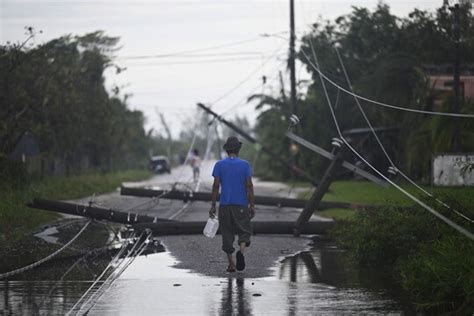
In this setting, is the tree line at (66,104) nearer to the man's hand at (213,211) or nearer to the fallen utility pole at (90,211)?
the fallen utility pole at (90,211)

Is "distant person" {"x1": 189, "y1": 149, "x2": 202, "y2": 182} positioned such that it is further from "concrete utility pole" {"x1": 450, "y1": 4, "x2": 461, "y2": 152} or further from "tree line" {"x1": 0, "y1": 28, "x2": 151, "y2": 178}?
"concrete utility pole" {"x1": 450, "y1": 4, "x2": 461, "y2": 152}

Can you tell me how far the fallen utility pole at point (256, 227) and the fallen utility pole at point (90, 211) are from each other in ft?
1.28

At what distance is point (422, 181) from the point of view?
35.7 m

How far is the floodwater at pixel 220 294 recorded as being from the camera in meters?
10.4

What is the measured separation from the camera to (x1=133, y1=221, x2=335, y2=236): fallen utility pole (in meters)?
19.9

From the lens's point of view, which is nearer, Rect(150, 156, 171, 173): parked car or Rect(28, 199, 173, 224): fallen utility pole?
Rect(28, 199, 173, 224): fallen utility pole

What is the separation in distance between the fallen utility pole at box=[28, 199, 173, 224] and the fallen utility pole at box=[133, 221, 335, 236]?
0.39 metres

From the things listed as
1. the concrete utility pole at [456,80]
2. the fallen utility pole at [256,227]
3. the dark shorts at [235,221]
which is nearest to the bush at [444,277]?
the dark shorts at [235,221]

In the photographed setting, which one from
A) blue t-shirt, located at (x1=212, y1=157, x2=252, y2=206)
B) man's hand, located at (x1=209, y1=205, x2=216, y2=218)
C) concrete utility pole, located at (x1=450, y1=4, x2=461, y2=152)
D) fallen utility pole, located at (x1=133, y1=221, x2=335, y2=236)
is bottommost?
fallen utility pole, located at (x1=133, y1=221, x2=335, y2=236)

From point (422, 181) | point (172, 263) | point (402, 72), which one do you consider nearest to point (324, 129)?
point (402, 72)

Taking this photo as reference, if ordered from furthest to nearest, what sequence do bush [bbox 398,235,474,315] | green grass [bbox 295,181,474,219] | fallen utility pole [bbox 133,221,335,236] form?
1. fallen utility pole [bbox 133,221,335,236]
2. green grass [bbox 295,181,474,219]
3. bush [bbox 398,235,474,315]

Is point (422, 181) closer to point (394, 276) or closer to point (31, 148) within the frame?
point (31, 148)

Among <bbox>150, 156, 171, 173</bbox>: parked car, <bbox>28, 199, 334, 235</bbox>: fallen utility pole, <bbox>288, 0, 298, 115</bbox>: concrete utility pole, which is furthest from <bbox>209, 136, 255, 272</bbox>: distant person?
<bbox>150, 156, 171, 173</bbox>: parked car

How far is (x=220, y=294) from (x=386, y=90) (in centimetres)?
3176
